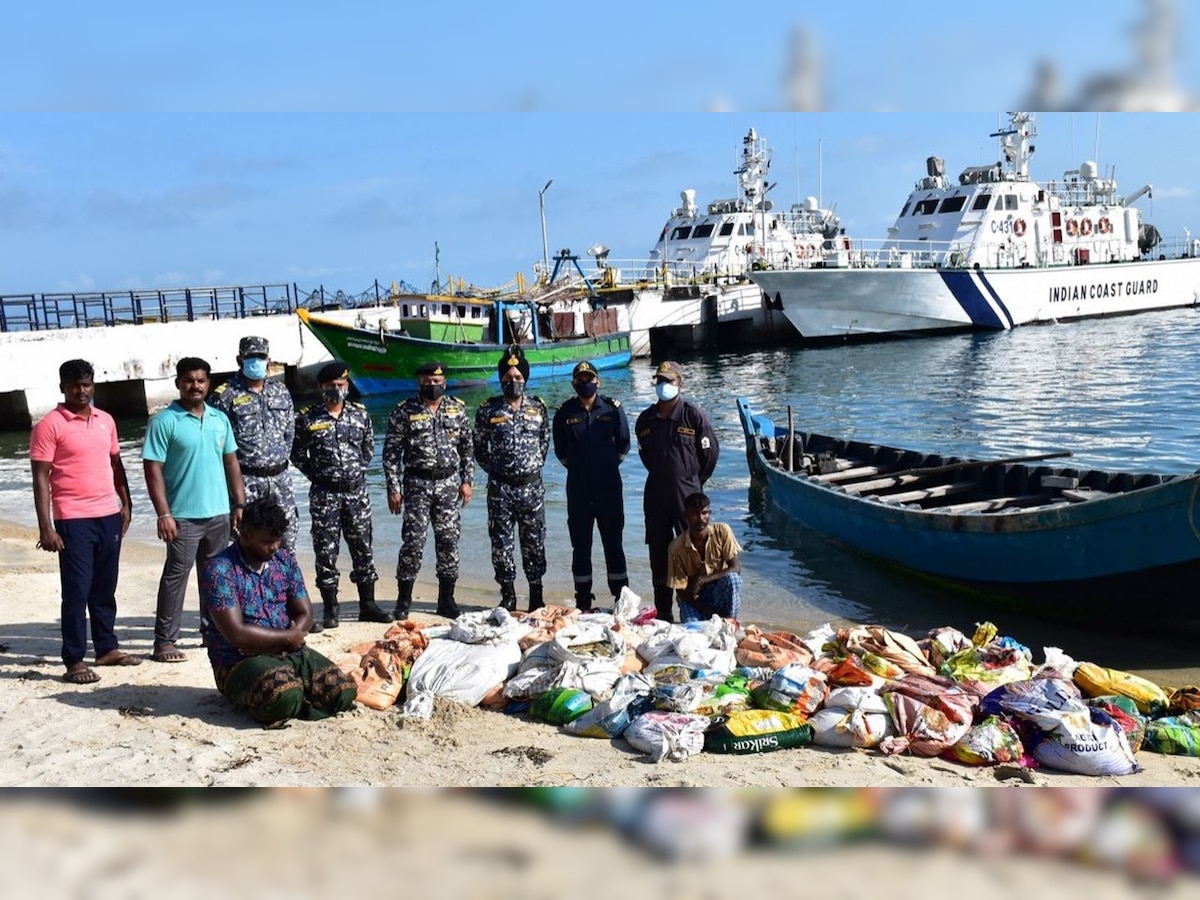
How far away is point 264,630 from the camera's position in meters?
5.16

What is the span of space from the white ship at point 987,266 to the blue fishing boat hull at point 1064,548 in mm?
32552

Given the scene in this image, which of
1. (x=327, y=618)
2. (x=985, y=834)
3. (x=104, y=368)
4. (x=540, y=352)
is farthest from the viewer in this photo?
(x=540, y=352)

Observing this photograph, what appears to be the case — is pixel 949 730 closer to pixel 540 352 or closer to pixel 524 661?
pixel 524 661

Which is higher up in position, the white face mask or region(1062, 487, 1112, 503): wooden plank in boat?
the white face mask

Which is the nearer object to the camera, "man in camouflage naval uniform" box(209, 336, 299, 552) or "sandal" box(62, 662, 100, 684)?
"sandal" box(62, 662, 100, 684)

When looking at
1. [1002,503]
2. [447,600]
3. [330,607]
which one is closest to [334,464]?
[330,607]

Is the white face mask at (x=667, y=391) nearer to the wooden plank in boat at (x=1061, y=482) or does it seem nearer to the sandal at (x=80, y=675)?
the sandal at (x=80, y=675)

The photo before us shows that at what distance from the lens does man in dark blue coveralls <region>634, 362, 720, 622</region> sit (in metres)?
7.65

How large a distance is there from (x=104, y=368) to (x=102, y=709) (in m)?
26.6

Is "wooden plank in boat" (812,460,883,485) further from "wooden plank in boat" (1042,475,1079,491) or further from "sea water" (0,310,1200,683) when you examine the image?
"wooden plank in boat" (1042,475,1079,491)

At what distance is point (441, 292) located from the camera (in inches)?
1615

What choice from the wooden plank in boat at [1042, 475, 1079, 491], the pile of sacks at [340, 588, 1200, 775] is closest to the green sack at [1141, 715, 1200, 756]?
the pile of sacks at [340, 588, 1200, 775]

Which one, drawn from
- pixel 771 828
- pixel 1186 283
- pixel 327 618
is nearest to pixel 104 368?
pixel 327 618

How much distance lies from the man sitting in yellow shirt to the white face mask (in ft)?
2.66
